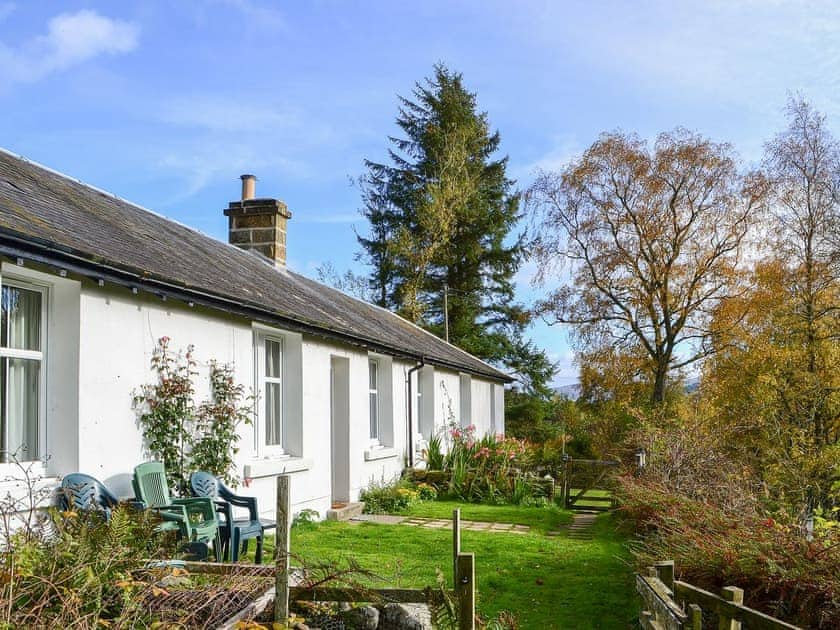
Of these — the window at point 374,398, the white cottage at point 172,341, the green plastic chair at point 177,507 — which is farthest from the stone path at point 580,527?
the green plastic chair at point 177,507

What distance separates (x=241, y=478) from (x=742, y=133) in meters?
21.9

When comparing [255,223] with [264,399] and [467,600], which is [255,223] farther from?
[467,600]

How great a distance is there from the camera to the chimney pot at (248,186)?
1631 centimetres

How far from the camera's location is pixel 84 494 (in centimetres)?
652

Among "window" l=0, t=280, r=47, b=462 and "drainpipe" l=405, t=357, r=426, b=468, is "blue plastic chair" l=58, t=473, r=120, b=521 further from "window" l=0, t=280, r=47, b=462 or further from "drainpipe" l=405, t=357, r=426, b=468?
"drainpipe" l=405, t=357, r=426, b=468

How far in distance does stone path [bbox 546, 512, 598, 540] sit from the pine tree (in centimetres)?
1925

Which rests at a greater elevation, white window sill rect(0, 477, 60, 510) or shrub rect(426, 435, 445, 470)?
white window sill rect(0, 477, 60, 510)

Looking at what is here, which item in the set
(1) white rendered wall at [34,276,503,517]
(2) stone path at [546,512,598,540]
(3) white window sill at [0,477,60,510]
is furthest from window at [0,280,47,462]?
(2) stone path at [546,512,598,540]

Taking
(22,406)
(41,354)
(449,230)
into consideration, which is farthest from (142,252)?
(449,230)

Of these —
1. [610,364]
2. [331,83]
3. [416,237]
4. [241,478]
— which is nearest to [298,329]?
[241,478]

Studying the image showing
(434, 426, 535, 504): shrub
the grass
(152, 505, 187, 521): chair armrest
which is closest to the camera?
(152, 505, 187, 521): chair armrest

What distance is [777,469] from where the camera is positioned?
47.3 feet

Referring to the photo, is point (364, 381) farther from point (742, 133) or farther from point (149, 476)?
point (742, 133)

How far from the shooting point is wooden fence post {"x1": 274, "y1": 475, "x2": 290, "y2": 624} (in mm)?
4465
